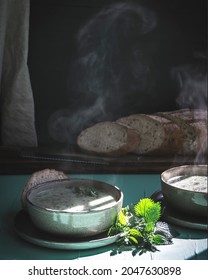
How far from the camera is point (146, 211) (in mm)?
855

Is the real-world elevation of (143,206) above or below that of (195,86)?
below

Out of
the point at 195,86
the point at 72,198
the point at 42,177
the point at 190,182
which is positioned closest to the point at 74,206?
the point at 72,198

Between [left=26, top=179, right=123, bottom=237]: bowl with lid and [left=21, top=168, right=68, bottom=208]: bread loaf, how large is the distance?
0.04 meters

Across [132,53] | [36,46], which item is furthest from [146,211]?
[36,46]

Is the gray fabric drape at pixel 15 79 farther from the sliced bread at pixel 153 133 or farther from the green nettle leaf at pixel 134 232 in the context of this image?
the green nettle leaf at pixel 134 232

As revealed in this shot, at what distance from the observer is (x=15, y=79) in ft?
3.72

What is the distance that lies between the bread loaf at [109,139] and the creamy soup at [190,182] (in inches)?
5.9

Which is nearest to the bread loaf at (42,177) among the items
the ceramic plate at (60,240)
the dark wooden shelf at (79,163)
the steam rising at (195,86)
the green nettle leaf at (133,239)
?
the dark wooden shelf at (79,163)

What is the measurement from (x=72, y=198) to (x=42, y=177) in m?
0.11

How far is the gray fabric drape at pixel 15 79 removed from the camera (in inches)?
41.4

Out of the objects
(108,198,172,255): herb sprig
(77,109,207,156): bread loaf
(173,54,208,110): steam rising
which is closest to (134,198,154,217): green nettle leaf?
(108,198,172,255): herb sprig

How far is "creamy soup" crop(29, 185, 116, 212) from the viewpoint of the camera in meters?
0.83

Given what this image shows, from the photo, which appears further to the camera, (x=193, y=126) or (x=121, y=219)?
(x=193, y=126)

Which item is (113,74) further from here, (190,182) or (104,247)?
(104,247)
